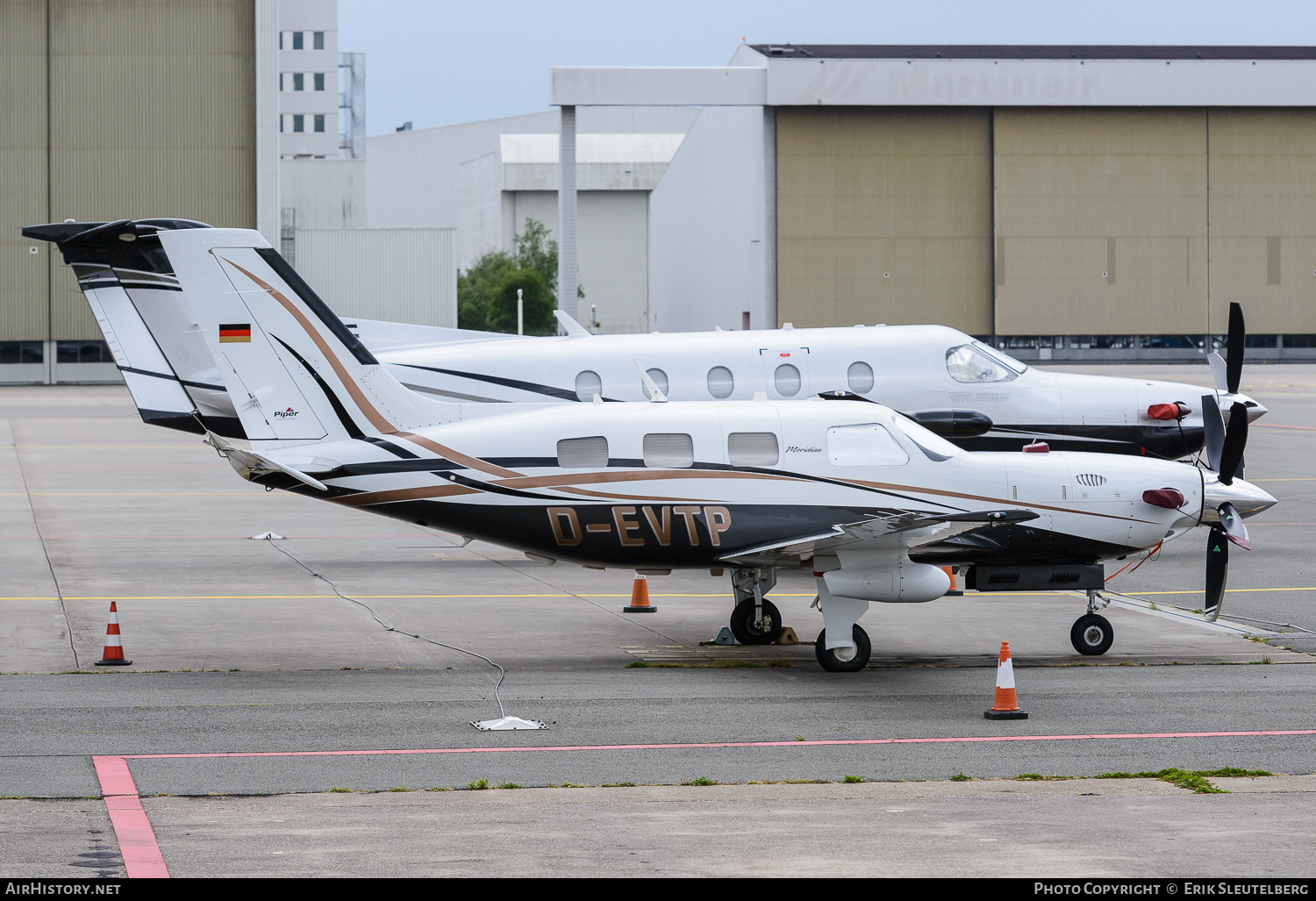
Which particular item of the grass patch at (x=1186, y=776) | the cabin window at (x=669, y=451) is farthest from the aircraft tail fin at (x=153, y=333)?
the grass patch at (x=1186, y=776)

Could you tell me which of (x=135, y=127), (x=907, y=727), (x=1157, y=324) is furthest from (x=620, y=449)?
(x=1157, y=324)

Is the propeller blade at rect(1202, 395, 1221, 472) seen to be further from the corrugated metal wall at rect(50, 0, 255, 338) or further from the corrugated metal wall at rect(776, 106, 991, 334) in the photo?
the corrugated metal wall at rect(50, 0, 255, 338)

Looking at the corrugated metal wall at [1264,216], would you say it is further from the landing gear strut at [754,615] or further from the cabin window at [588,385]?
the landing gear strut at [754,615]

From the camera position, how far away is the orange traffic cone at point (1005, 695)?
1186 cm

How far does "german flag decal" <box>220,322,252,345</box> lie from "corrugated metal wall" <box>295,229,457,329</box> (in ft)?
193

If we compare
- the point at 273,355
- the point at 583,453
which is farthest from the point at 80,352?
the point at 583,453

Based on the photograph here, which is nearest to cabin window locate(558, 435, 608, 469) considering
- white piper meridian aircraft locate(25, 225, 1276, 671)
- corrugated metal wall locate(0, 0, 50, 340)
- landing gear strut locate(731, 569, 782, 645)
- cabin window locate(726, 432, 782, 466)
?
white piper meridian aircraft locate(25, 225, 1276, 671)

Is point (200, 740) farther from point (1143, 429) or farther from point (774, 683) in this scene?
point (1143, 429)

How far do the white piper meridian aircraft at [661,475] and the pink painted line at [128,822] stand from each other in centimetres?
416

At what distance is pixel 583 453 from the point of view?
1415 centimetres

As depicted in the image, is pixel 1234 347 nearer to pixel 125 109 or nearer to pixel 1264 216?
pixel 125 109

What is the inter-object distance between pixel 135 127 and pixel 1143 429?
5969cm

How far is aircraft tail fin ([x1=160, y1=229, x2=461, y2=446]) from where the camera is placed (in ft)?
46.7

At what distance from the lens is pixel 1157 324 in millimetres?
76938
